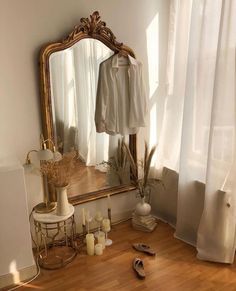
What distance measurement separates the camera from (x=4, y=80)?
218cm

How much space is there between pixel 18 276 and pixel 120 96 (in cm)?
167

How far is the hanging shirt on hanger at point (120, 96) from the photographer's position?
8.45ft

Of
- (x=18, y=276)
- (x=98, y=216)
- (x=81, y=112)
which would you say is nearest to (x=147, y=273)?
(x=98, y=216)

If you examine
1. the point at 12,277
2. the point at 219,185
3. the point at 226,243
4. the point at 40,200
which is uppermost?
the point at 219,185

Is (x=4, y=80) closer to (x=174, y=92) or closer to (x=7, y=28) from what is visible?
(x=7, y=28)

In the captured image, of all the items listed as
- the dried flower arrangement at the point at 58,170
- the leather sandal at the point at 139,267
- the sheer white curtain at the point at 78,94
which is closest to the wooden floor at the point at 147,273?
the leather sandal at the point at 139,267

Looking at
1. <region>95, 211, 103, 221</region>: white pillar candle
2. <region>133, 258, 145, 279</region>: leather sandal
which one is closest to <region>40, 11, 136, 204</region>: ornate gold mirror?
<region>95, 211, 103, 221</region>: white pillar candle

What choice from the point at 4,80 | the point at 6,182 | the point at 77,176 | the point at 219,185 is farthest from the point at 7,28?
the point at 219,185

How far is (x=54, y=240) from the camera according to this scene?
2.63 m

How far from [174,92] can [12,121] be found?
139 centimetres

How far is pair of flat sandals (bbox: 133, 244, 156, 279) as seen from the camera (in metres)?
2.21

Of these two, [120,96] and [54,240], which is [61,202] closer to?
[54,240]

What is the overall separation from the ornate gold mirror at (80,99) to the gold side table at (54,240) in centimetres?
29

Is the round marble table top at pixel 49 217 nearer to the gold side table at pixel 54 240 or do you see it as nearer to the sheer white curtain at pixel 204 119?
the gold side table at pixel 54 240
